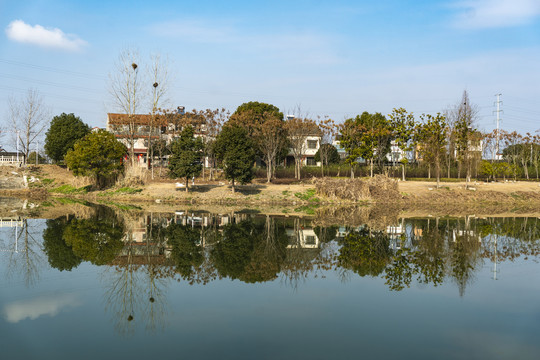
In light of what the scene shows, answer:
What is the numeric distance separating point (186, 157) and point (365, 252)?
20304 millimetres

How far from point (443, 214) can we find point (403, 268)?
16537mm

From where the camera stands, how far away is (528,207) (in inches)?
1341

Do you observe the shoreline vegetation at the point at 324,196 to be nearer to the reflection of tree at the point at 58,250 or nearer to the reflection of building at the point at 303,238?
the reflection of building at the point at 303,238

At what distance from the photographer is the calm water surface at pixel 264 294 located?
24.4 feet

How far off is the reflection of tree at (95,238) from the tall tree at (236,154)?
10.8 meters

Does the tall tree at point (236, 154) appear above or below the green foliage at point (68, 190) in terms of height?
above

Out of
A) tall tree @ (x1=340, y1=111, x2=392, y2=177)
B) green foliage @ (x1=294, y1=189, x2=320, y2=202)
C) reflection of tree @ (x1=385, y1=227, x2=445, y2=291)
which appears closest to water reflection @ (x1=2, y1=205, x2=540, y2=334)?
reflection of tree @ (x1=385, y1=227, x2=445, y2=291)

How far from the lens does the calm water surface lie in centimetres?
743

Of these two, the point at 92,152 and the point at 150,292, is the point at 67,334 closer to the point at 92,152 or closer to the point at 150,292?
the point at 150,292

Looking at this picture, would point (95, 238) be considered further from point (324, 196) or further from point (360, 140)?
point (360, 140)

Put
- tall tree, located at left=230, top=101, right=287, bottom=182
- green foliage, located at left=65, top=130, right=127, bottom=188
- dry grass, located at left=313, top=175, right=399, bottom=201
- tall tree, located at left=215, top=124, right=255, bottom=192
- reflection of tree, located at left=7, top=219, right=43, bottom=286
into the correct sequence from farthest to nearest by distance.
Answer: tall tree, located at left=230, top=101, right=287, bottom=182 → green foliage, located at left=65, top=130, right=127, bottom=188 → dry grass, located at left=313, top=175, right=399, bottom=201 → tall tree, located at left=215, top=124, right=255, bottom=192 → reflection of tree, located at left=7, top=219, right=43, bottom=286

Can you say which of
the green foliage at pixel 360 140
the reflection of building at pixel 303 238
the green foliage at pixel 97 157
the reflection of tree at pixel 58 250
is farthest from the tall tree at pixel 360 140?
the reflection of tree at pixel 58 250

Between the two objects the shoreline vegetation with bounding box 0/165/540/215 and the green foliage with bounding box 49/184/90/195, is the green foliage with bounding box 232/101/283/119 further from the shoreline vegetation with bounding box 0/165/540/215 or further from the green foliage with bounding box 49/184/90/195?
the green foliage with bounding box 49/184/90/195

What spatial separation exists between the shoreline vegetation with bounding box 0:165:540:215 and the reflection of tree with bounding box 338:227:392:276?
1150cm
